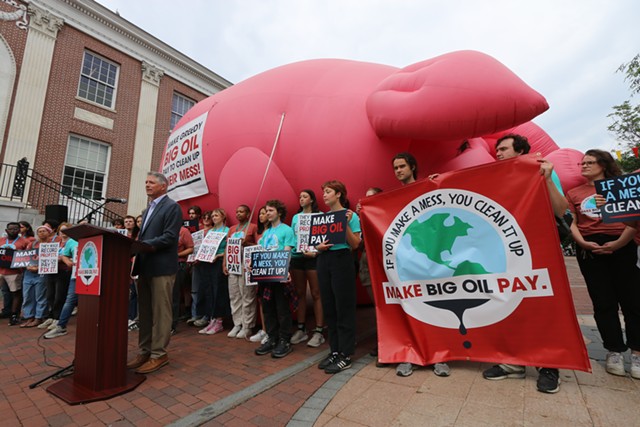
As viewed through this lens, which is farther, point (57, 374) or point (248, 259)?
point (248, 259)

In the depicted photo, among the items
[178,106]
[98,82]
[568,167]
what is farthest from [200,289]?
[178,106]

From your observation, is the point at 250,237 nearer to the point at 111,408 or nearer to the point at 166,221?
the point at 166,221

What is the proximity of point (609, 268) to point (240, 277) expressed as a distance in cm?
371

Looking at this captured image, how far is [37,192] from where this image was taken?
11.4 m

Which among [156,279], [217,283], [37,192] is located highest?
[37,192]

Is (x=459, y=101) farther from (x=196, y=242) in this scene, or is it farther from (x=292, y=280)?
(x=196, y=242)

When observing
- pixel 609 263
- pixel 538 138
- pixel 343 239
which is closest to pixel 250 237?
pixel 343 239

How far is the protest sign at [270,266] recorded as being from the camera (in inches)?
136

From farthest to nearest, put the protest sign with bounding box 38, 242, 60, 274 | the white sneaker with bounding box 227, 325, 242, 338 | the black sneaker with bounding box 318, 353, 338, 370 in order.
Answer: the protest sign with bounding box 38, 242, 60, 274
the white sneaker with bounding box 227, 325, 242, 338
the black sneaker with bounding box 318, 353, 338, 370

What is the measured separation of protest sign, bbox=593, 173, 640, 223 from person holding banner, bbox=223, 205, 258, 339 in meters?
3.50

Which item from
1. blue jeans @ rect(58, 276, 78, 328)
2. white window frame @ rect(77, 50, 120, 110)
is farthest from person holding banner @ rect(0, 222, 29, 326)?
white window frame @ rect(77, 50, 120, 110)

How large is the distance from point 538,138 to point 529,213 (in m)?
2.50

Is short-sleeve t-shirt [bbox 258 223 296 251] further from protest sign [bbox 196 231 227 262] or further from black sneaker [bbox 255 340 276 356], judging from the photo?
black sneaker [bbox 255 340 276 356]

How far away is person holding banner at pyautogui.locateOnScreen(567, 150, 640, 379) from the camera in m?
2.57
